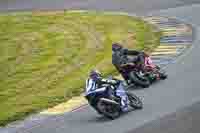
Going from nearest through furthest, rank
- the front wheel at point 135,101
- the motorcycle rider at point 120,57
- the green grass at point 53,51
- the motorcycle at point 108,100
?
the motorcycle at point 108,100, the front wheel at point 135,101, the motorcycle rider at point 120,57, the green grass at point 53,51

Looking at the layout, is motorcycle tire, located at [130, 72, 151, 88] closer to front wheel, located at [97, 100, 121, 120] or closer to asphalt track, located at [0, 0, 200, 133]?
asphalt track, located at [0, 0, 200, 133]

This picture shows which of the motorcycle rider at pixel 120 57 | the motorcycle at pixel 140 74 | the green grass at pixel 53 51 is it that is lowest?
the green grass at pixel 53 51

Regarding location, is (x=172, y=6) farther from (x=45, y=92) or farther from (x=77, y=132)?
(x=77, y=132)

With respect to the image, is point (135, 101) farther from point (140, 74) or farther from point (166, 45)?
point (166, 45)

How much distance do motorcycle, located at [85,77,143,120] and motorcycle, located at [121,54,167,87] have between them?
8.01ft

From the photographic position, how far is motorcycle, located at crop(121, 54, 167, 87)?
2162 cm

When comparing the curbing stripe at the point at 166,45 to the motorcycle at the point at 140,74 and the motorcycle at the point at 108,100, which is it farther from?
the motorcycle at the point at 108,100

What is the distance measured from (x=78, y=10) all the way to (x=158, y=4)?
223 inches

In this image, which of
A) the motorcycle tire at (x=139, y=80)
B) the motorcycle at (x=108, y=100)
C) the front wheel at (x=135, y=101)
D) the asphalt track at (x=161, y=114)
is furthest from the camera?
the motorcycle tire at (x=139, y=80)

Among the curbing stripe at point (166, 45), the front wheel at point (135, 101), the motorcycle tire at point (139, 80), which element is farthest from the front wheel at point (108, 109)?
the motorcycle tire at point (139, 80)

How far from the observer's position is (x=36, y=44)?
33.8 m

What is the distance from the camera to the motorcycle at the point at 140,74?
21.6m

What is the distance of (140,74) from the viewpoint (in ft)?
72.0

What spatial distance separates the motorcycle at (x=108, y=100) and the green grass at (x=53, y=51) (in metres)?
3.42
